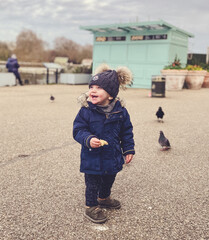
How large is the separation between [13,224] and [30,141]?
2.85m

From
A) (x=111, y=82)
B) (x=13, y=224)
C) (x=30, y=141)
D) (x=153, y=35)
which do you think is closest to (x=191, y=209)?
(x=111, y=82)

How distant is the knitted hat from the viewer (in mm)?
2441

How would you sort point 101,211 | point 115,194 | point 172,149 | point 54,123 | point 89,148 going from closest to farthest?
point 89,148
point 101,211
point 115,194
point 172,149
point 54,123

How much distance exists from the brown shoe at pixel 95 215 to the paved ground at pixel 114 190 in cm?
4

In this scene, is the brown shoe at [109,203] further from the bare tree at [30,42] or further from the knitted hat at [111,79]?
the bare tree at [30,42]

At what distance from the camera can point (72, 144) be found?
16.4ft

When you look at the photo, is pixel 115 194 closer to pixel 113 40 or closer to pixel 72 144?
pixel 72 144

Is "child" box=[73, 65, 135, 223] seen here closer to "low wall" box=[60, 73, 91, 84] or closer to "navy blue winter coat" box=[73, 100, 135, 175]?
"navy blue winter coat" box=[73, 100, 135, 175]

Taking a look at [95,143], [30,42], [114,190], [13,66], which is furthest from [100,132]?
[30,42]

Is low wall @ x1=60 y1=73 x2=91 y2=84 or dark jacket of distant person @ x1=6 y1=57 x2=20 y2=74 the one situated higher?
dark jacket of distant person @ x1=6 y1=57 x2=20 y2=74

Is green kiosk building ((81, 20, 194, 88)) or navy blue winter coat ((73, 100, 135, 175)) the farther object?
green kiosk building ((81, 20, 194, 88))

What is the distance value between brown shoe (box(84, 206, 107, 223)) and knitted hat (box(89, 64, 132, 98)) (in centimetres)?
105

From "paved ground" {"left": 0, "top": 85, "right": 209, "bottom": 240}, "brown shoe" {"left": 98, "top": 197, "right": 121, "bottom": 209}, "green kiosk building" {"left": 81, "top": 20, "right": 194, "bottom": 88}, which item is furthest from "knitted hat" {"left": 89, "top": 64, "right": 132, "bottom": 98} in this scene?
"green kiosk building" {"left": 81, "top": 20, "right": 194, "bottom": 88}

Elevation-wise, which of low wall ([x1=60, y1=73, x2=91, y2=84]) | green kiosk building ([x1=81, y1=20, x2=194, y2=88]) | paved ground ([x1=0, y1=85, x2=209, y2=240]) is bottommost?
paved ground ([x1=0, y1=85, x2=209, y2=240])
